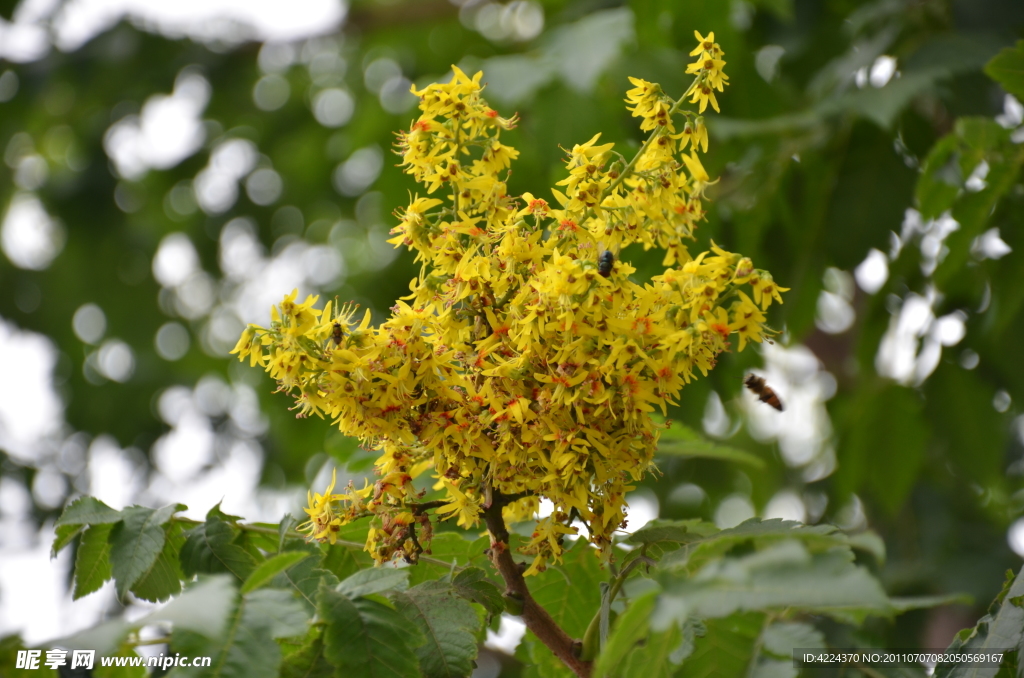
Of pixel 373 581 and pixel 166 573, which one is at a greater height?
pixel 166 573

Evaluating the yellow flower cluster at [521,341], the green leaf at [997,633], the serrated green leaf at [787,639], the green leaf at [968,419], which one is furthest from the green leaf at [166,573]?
the green leaf at [968,419]

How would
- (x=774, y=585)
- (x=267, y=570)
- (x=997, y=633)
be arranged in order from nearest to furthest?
(x=774, y=585), (x=267, y=570), (x=997, y=633)

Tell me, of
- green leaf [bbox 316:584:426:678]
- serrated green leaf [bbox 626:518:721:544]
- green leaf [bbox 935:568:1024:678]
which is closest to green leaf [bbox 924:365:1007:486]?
green leaf [bbox 935:568:1024:678]

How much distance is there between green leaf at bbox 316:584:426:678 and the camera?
4.50 feet

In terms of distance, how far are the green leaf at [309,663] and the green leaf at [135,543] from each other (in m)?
0.39

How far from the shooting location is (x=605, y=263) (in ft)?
4.99

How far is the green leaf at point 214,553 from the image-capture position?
164 cm

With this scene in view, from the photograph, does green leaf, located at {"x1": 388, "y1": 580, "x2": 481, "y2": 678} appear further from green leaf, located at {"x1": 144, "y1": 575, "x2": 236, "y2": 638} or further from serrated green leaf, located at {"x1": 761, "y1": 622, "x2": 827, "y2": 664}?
serrated green leaf, located at {"x1": 761, "y1": 622, "x2": 827, "y2": 664}

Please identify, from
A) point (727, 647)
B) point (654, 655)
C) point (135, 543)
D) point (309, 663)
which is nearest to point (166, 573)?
point (135, 543)

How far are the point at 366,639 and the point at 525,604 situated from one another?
1.17 feet

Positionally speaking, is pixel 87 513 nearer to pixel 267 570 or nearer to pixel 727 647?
pixel 267 570

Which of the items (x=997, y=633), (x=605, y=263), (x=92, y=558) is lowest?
(x=997, y=633)

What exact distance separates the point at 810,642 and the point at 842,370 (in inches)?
156

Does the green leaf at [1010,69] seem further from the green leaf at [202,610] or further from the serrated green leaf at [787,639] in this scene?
the green leaf at [202,610]
